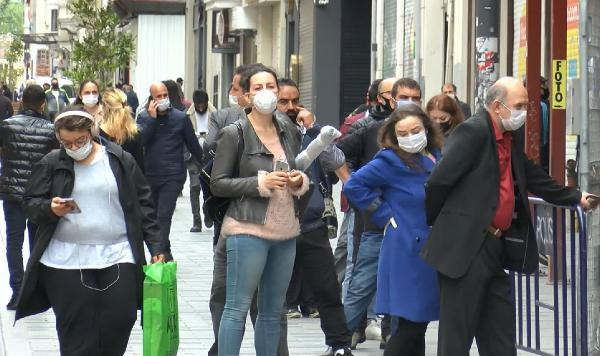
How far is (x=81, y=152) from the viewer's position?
7.95m

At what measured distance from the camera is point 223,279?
9188 millimetres

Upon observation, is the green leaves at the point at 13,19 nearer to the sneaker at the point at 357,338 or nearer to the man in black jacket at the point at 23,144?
the man in black jacket at the point at 23,144

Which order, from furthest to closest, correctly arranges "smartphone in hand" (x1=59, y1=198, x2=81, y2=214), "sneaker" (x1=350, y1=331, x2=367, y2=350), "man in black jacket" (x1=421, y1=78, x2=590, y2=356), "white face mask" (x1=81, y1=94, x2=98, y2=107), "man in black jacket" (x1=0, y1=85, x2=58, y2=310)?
"white face mask" (x1=81, y1=94, x2=98, y2=107)
"man in black jacket" (x1=0, y1=85, x2=58, y2=310)
"sneaker" (x1=350, y1=331, x2=367, y2=350)
"man in black jacket" (x1=421, y1=78, x2=590, y2=356)
"smartphone in hand" (x1=59, y1=198, x2=81, y2=214)

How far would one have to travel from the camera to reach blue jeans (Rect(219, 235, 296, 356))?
8.34 meters

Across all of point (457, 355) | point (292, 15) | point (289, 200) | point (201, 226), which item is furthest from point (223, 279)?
point (292, 15)

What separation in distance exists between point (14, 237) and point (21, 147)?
1.08m

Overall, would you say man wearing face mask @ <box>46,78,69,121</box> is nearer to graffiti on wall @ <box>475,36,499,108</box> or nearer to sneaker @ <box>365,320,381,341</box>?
graffiti on wall @ <box>475,36,499,108</box>

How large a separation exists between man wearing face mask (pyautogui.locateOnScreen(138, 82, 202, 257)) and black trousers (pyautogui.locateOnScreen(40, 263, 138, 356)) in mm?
6832

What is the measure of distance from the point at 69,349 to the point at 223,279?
1453 mm

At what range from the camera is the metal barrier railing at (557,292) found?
30.1 ft

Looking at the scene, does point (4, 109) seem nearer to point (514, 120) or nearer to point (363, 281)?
point (363, 281)

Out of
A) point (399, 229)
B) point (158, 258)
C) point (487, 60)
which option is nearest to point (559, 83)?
point (487, 60)

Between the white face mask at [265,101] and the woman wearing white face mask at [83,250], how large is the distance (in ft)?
2.88

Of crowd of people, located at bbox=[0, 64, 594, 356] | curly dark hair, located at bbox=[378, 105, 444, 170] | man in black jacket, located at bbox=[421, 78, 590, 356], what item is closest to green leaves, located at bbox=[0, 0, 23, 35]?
curly dark hair, located at bbox=[378, 105, 444, 170]
